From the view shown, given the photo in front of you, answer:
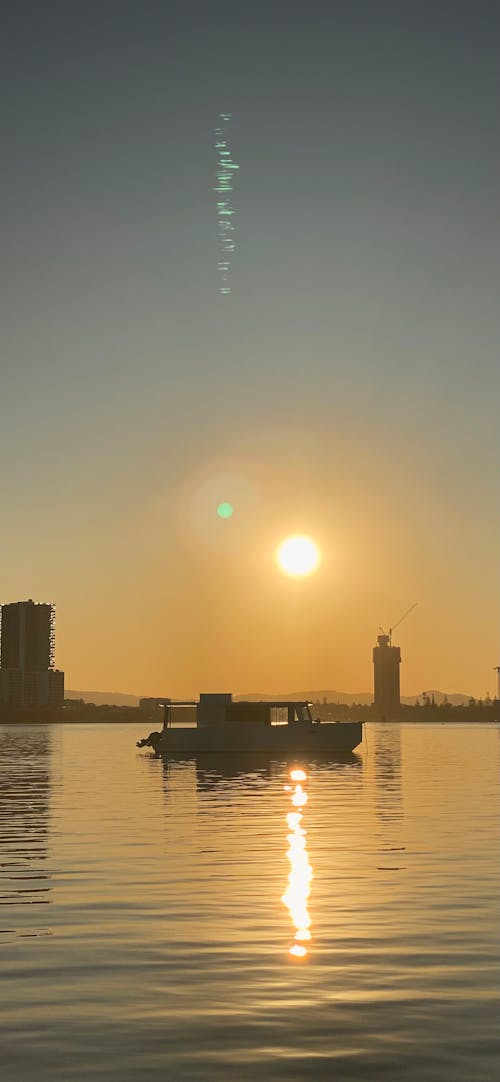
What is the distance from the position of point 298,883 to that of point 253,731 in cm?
8336

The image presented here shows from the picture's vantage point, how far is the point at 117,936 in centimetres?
2488

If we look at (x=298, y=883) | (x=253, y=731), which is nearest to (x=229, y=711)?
(x=253, y=731)

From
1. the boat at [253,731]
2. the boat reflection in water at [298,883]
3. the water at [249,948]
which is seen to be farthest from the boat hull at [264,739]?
the water at [249,948]

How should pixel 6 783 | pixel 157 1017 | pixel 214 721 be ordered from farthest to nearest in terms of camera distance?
1. pixel 214 721
2. pixel 6 783
3. pixel 157 1017

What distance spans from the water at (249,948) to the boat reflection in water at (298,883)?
0.09 metres

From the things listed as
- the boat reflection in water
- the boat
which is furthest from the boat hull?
the boat reflection in water

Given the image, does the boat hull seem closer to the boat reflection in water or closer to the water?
the boat reflection in water

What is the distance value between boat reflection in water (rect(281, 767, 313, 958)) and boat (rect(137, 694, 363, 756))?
56.2m

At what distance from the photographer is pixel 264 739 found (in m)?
116

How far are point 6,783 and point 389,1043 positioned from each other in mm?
71538

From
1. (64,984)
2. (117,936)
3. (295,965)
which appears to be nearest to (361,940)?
(295,965)

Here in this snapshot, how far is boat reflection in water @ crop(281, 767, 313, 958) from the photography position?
2455 cm

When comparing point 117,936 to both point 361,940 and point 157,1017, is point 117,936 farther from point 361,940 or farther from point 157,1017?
point 157,1017

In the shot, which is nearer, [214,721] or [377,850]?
[377,850]
